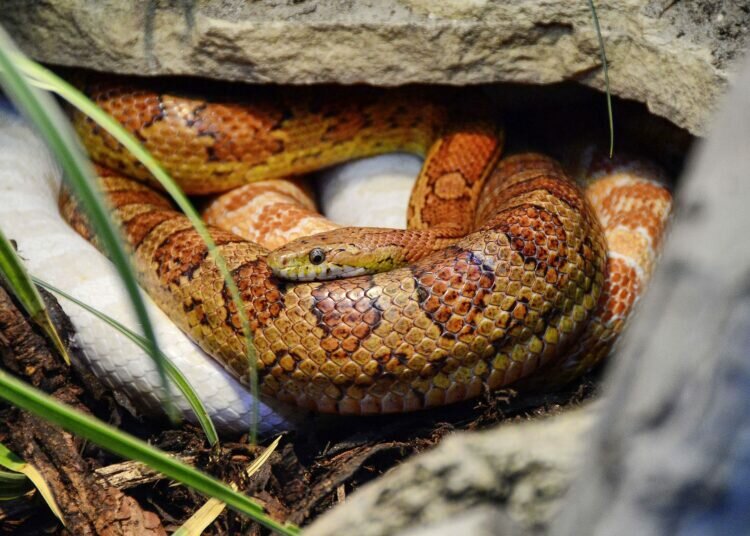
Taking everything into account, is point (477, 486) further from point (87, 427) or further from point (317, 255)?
point (317, 255)

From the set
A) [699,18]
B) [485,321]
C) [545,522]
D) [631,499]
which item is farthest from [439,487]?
[699,18]

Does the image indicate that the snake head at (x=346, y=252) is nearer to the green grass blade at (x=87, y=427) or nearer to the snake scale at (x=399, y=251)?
the snake scale at (x=399, y=251)

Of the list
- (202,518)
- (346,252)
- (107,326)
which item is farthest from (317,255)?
(202,518)

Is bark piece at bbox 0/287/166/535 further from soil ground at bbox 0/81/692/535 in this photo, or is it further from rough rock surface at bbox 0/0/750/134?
rough rock surface at bbox 0/0/750/134

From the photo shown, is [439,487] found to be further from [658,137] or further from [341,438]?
[658,137]

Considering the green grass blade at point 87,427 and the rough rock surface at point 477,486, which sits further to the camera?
the green grass blade at point 87,427

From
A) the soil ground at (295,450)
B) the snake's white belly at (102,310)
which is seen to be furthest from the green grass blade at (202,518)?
the snake's white belly at (102,310)
